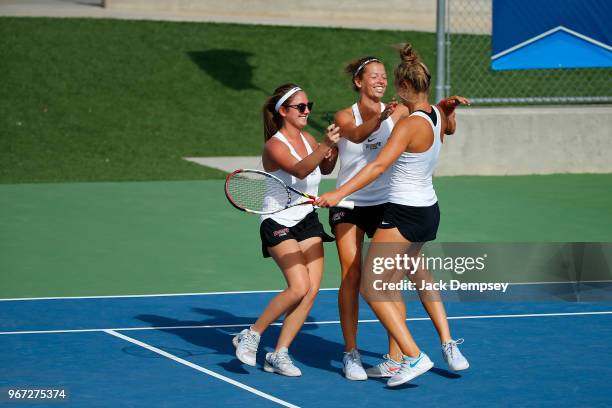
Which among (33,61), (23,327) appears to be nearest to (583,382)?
(23,327)

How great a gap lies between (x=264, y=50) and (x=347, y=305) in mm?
15582

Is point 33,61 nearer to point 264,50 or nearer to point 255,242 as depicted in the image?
point 264,50

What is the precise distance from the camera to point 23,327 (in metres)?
9.29

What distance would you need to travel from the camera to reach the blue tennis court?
763cm

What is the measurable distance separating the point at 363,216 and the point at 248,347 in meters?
1.19

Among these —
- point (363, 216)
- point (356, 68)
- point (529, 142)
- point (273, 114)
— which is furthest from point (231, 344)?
point (529, 142)

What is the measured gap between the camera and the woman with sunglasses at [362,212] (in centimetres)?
791

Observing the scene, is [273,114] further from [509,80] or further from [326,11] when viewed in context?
[326,11]

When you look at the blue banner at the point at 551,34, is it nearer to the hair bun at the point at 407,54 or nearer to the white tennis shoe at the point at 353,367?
the hair bun at the point at 407,54

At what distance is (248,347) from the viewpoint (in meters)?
8.04

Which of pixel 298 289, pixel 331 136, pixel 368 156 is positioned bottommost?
pixel 298 289

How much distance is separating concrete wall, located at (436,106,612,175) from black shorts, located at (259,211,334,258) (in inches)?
347

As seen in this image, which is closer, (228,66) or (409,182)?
(409,182)

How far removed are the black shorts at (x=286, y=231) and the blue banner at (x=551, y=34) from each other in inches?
360
